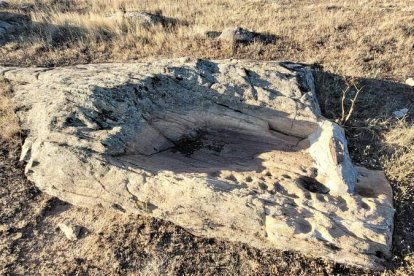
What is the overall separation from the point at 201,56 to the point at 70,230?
19.0 feet

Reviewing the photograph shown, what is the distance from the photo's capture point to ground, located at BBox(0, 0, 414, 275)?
5.05 m

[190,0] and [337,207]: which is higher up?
[190,0]

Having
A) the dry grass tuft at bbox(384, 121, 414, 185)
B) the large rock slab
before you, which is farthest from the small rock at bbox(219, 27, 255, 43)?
the dry grass tuft at bbox(384, 121, 414, 185)

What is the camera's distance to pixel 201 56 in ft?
31.3

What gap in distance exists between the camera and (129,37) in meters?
10.5

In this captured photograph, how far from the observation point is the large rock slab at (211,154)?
480cm

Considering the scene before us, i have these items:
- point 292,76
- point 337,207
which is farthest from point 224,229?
point 292,76

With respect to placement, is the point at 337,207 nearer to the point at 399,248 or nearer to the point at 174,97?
the point at 399,248

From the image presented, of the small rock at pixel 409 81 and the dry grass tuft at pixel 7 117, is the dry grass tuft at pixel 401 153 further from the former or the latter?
the dry grass tuft at pixel 7 117

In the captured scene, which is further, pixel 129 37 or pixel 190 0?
pixel 190 0

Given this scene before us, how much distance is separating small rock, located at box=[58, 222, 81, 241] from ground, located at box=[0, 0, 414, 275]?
0.10 m

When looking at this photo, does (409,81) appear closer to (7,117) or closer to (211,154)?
(211,154)

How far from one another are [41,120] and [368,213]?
5.21 m

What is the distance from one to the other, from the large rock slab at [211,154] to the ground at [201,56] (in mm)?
302
